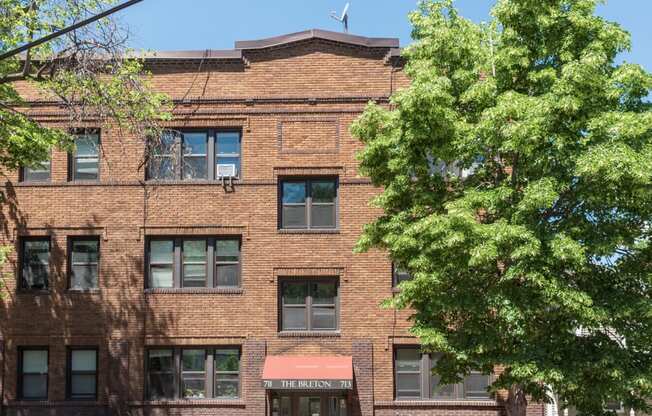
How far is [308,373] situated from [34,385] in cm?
726

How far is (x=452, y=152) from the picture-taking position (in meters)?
15.3

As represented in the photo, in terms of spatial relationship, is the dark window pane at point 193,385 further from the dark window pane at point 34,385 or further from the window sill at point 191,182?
the window sill at point 191,182

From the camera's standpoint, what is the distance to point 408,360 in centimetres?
2134

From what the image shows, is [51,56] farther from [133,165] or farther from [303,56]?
[303,56]

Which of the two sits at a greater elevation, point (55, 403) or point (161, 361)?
point (161, 361)

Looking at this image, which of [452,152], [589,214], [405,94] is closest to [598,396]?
[589,214]

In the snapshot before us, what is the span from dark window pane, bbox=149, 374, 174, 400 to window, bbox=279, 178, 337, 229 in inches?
193

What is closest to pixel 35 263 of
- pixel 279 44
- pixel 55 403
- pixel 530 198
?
pixel 55 403

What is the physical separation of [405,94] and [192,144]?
352 inches

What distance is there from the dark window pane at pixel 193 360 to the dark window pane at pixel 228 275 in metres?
1.86

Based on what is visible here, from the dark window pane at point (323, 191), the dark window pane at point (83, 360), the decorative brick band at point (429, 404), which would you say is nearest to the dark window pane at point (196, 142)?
the dark window pane at point (323, 191)

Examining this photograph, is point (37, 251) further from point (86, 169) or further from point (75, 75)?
point (75, 75)

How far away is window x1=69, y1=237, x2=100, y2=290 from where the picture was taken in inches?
858

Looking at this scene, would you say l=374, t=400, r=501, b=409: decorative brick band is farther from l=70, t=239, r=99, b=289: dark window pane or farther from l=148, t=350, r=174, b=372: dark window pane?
l=70, t=239, r=99, b=289: dark window pane
